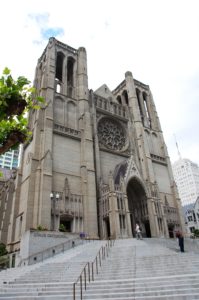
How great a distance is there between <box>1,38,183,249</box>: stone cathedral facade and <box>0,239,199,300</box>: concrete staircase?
32.5 feet

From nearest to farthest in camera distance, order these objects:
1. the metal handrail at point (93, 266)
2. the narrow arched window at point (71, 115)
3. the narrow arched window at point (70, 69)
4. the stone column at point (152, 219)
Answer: the metal handrail at point (93, 266)
the stone column at point (152, 219)
the narrow arched window at point (71, 115)
the narrow arched window at point (70, 69)

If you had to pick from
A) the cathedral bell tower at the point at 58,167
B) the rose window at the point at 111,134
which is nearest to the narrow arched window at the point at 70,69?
the cathedral bell tower at the point at 58,167

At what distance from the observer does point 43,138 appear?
1046 inches

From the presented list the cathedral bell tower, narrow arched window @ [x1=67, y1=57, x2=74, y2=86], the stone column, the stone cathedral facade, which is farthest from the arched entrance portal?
narrow arched window @ [x1=67, y1=57, x2=74, y2=86]

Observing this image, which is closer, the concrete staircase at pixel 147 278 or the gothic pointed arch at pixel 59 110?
the concrete staircase at pixel 147 278

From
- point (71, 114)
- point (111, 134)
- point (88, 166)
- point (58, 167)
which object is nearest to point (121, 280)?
point (58, 167)

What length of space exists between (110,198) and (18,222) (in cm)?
985

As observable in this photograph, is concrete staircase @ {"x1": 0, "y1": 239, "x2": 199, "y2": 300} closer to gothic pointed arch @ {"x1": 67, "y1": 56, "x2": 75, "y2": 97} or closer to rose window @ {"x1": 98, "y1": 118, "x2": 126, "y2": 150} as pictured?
rose window @ {"x1": 98, "y1": 118, "x2": 126, "y2": 150}

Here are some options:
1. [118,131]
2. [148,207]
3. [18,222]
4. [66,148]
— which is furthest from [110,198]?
[118,131]

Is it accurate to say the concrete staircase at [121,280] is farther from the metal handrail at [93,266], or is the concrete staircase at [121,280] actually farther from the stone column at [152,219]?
the stone column at [152,219]

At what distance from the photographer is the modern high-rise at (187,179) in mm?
113125

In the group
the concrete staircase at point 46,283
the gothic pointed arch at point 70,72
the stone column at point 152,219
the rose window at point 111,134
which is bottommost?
the concrete staircase at point 46,283

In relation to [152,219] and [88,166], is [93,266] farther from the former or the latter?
[152,219]

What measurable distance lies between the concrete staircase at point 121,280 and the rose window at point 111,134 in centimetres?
2066
